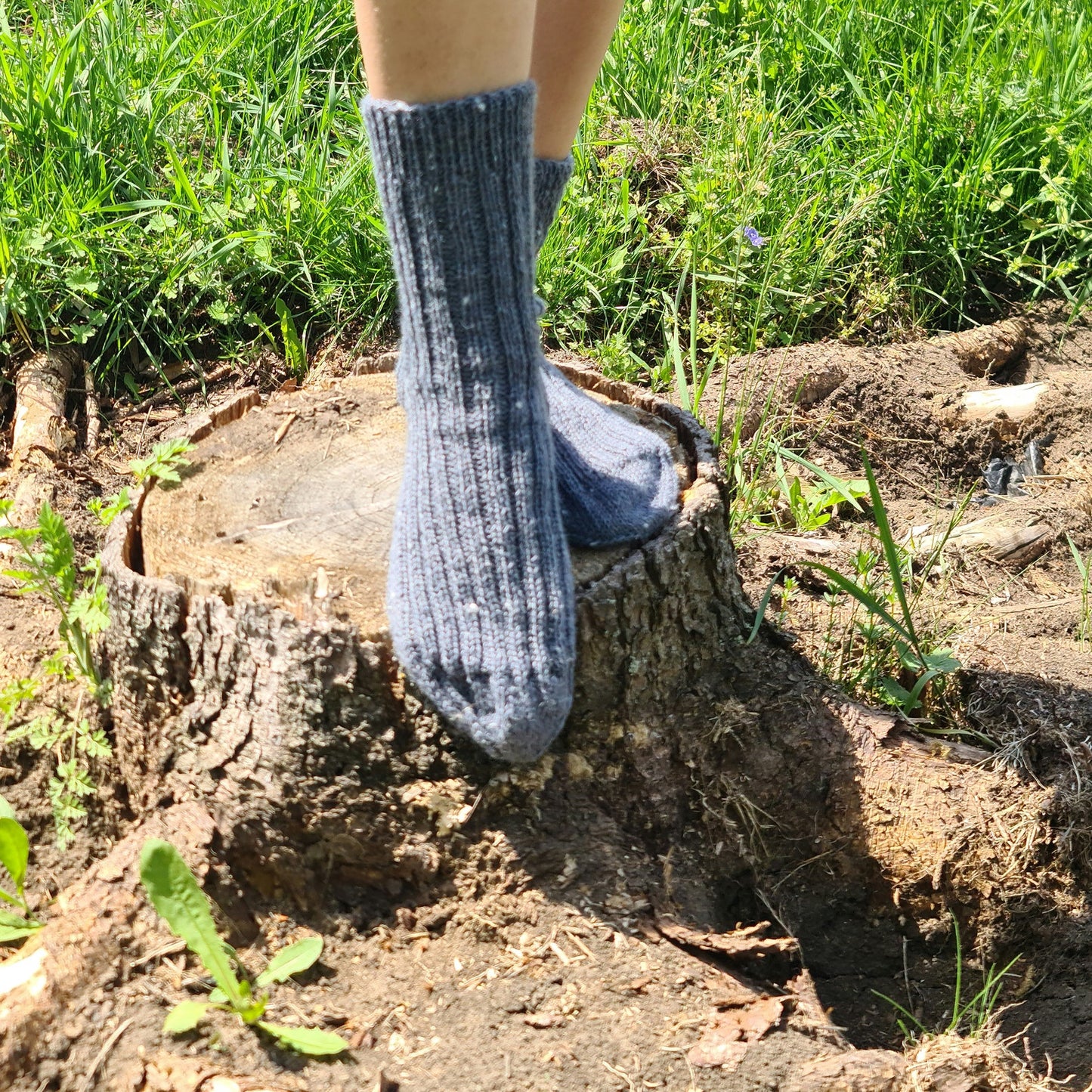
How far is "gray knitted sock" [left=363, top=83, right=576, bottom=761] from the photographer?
1196mm

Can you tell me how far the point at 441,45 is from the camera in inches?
43.2

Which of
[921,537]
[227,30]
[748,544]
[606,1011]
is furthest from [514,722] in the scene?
[227,30]

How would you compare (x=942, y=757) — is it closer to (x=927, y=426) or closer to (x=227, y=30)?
(x=927, y=426)

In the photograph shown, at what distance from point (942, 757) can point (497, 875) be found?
69 centimetres

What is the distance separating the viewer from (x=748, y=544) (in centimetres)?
206

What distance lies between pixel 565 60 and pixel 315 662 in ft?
2.71

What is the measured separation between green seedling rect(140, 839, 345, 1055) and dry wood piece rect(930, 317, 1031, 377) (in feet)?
6.56

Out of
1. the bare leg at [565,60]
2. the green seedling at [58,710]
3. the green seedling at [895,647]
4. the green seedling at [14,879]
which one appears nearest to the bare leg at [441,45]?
the bare leg at [565,60]

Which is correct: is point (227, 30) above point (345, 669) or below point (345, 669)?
above

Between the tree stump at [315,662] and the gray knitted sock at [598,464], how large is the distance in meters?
0.03

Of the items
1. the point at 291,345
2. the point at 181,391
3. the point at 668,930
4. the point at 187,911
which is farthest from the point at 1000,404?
the point at 187,911

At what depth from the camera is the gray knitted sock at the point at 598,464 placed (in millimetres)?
1425

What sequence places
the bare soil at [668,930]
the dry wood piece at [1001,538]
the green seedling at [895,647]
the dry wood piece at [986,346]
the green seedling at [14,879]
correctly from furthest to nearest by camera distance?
the dry wood piece at [986,346] → the dry wood piece at [1001,538] → the green seedling at [895,647] → the green seedling at [14,879] → the bare soil at [668,930]

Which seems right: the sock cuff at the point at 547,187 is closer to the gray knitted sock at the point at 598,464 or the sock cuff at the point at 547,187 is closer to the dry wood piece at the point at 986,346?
the gray knitted sock at the point at 598,464
